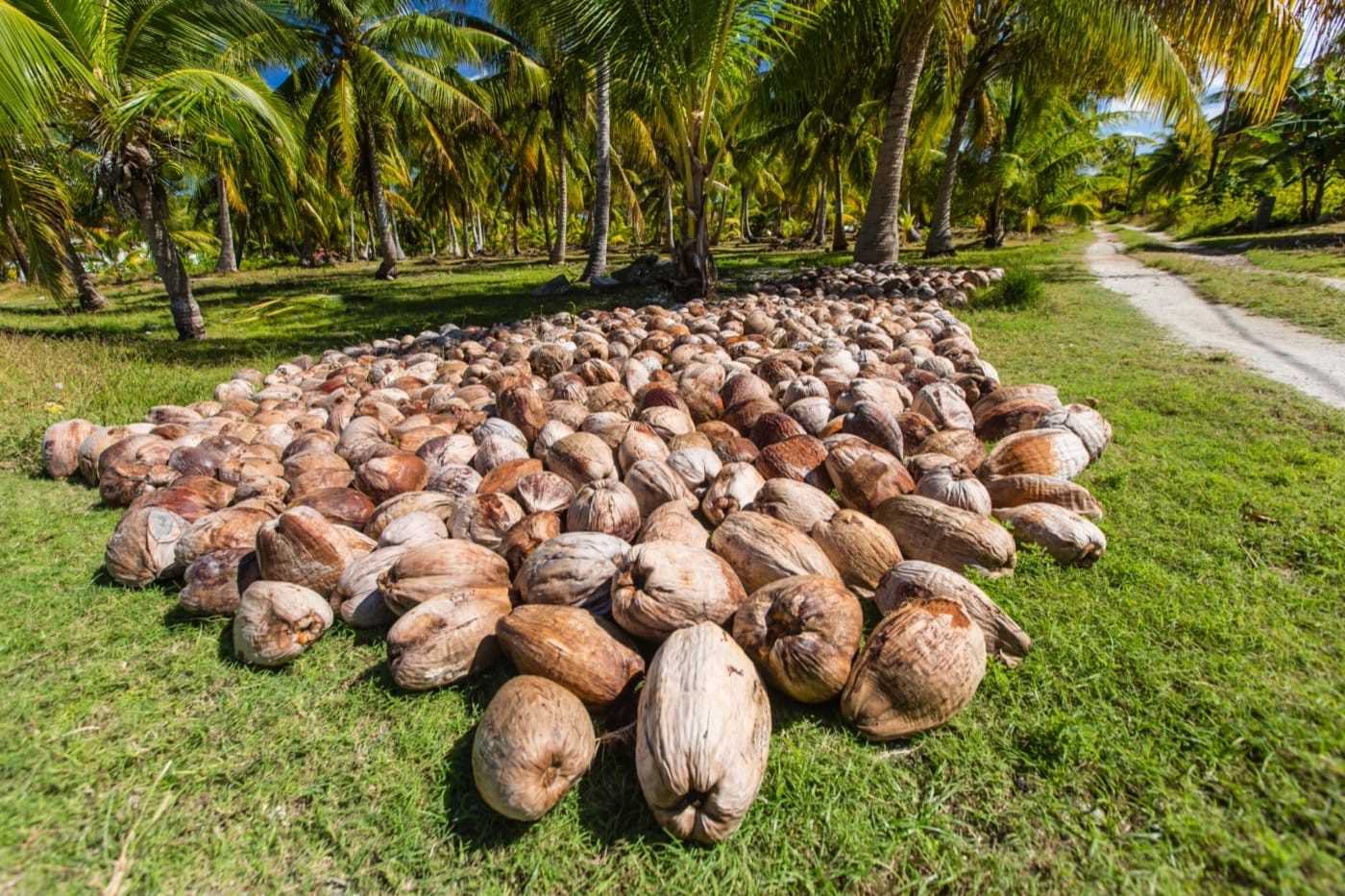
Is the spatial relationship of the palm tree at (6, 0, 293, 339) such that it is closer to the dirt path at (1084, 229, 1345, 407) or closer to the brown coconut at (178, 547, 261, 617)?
the brown coconut at (178, 547, 261, 617)

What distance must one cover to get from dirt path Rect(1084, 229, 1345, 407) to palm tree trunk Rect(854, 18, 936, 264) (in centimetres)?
366

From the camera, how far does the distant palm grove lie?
21.7 feet

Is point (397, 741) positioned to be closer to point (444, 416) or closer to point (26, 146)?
point (444, 416)

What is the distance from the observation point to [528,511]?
2.49 metres

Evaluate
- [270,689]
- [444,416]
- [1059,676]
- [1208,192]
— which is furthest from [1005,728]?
[1208,192]

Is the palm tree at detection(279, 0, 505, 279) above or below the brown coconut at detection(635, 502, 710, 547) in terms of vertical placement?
above

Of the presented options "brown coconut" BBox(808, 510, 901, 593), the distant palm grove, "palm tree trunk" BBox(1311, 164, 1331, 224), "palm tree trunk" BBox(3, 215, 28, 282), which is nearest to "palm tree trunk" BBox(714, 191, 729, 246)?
the distant palm grove

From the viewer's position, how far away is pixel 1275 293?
772 cm

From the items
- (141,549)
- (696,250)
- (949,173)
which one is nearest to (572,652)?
(141,549)

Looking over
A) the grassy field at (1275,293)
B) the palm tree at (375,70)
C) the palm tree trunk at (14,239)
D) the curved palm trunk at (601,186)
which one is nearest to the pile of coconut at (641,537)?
the grassy field at (1275,293)

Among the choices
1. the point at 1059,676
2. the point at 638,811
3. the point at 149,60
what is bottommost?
the point at 638,811

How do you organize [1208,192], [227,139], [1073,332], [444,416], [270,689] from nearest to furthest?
[270,689] < [444,416] < [1073,332] < [227,139] < [1208,192]

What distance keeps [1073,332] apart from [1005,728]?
19.1ft

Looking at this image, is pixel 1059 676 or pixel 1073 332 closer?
pixel 1059 676
